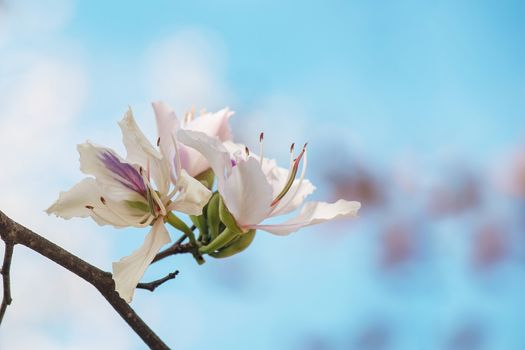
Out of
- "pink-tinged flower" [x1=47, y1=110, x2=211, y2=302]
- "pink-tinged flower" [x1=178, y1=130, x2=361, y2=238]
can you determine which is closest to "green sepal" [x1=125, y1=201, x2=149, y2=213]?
"pink-tinged flower" [x1=47, y1=110, x2=211, y2=302]

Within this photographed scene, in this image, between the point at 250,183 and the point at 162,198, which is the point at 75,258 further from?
the point at 250,183

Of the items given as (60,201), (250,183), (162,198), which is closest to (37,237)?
(60,201)

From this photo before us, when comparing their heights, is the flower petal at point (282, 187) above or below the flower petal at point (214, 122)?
below

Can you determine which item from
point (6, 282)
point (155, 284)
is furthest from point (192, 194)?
point (6, 282)

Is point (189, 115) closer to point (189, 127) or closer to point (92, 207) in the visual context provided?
point (189, 127)

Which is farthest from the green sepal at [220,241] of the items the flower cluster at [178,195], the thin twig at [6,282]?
the thin twig at [6,282]

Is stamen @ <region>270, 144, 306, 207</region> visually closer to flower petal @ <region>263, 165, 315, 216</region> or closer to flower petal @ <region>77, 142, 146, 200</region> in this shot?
flower petal @ <region>263, 165, 315, 216</region>

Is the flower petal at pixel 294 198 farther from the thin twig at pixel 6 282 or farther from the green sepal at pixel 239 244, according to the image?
the thin twig at pixel 6 282
